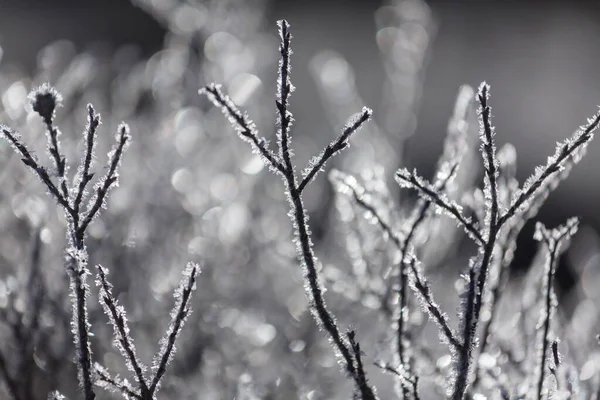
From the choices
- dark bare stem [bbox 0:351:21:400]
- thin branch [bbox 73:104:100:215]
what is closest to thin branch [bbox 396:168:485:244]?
thin branch [bbox 73:104:100:215]

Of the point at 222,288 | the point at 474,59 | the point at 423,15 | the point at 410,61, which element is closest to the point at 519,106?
the point at 474,59

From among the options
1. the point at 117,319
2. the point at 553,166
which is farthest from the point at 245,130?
the point at 553,166

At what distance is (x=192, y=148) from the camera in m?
2.41

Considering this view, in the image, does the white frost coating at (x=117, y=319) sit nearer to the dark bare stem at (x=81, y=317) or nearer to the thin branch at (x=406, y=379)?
the dark bare stem at (x=81, y=317)

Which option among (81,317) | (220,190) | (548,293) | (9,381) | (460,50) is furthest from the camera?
(460,50)

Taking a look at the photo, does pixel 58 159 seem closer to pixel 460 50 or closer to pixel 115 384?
pixel 115 384

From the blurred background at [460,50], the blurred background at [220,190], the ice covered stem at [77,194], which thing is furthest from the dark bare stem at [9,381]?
the blurred background at [460,50]

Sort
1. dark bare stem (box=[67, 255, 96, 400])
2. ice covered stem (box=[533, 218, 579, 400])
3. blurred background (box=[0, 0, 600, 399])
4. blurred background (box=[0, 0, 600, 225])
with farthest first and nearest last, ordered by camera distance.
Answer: blurred background (box=[0, 0, 600, 225]) < blurred background (box=[0, 0, 600, 399]) < ice covered stem (box=[533, 218, 579, 400]) < dark bare stem (box=[67, 255, 96, 400])

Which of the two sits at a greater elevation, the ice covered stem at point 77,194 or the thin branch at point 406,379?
the ice covered stem at point 77,194

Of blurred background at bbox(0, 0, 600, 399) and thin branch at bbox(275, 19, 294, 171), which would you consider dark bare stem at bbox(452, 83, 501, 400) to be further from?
blurred background at bbox(0, 0, 600, 399)

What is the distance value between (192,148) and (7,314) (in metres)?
1.24

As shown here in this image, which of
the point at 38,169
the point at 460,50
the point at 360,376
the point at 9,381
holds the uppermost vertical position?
the point at 460,50

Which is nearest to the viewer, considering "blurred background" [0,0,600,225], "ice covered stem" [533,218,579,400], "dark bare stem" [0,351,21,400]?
"ice covered stem" [533,218,579,400]

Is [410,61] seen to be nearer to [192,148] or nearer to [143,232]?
[192,148]
